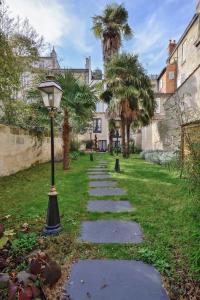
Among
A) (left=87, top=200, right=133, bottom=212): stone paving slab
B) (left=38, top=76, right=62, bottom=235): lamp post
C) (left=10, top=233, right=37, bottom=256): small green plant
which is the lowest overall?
(left=10, top=233, right=37, bottom=256): small green plant

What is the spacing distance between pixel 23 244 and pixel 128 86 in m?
12.8

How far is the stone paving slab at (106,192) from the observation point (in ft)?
17.8

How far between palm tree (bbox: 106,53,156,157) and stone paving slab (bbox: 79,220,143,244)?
1125 cm

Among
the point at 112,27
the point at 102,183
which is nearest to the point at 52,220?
the point at 102,183

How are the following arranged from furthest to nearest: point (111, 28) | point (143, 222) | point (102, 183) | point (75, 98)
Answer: point (111, 28) < point (75, 98) < point (102, 183) < point (143, 222)

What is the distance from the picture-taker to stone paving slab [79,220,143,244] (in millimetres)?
2996

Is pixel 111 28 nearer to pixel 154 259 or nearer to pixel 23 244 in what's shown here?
pixel 23 244

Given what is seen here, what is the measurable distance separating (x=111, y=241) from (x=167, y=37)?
80.3 feet

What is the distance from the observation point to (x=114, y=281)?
7.10ft

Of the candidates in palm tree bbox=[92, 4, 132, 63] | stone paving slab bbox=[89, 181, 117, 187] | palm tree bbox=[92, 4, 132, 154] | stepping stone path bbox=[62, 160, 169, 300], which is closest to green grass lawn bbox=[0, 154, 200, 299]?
stepping stone path bbox=[62, 160, 169, 300]

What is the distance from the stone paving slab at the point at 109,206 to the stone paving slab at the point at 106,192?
60 cm

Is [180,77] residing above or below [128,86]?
above

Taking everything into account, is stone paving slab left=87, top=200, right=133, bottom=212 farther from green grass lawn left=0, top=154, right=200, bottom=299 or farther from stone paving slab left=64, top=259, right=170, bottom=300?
stone paving slab left=64, top=259, right=170, bottom=300

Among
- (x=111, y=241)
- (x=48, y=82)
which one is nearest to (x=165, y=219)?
(x=111, y=241)
